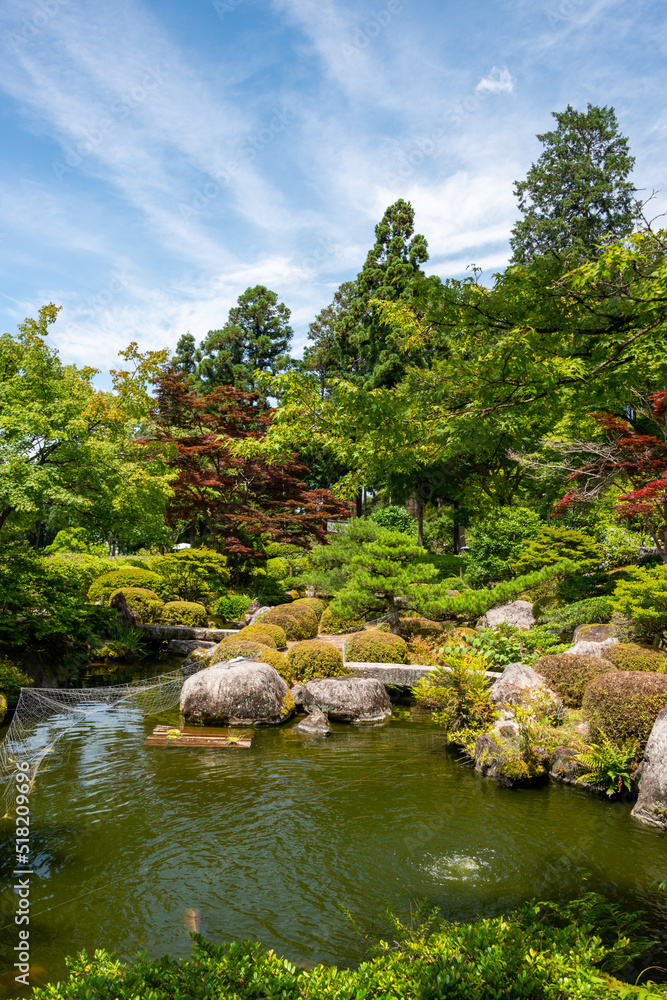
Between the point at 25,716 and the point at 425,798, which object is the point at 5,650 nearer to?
the point at 25,716

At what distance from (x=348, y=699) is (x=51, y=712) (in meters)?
4.76

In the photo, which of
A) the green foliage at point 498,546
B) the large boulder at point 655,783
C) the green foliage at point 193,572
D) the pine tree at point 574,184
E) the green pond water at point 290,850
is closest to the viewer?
the green pond water at point 290,850

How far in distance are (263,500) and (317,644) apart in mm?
11454

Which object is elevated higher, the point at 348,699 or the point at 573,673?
the point at 573,673

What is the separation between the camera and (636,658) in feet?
26.9

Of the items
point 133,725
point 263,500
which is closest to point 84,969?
point 133,725

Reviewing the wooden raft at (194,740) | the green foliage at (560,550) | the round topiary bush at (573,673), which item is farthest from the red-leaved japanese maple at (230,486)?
the round topiary bush at (573,673)

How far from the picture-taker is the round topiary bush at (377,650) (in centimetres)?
1139

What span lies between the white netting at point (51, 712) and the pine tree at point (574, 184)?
32.5 meters

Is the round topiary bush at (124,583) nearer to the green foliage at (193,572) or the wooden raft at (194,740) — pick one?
the green foliage at (193,572)

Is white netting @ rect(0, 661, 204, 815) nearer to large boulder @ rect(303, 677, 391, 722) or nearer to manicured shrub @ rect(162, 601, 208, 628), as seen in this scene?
large boulder @ rect(303, 677, 391, 722)

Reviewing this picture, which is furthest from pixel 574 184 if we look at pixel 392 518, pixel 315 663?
pixel 315 663

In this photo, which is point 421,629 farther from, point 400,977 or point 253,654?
point 400,977

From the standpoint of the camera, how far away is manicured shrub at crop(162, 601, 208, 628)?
16.6m
